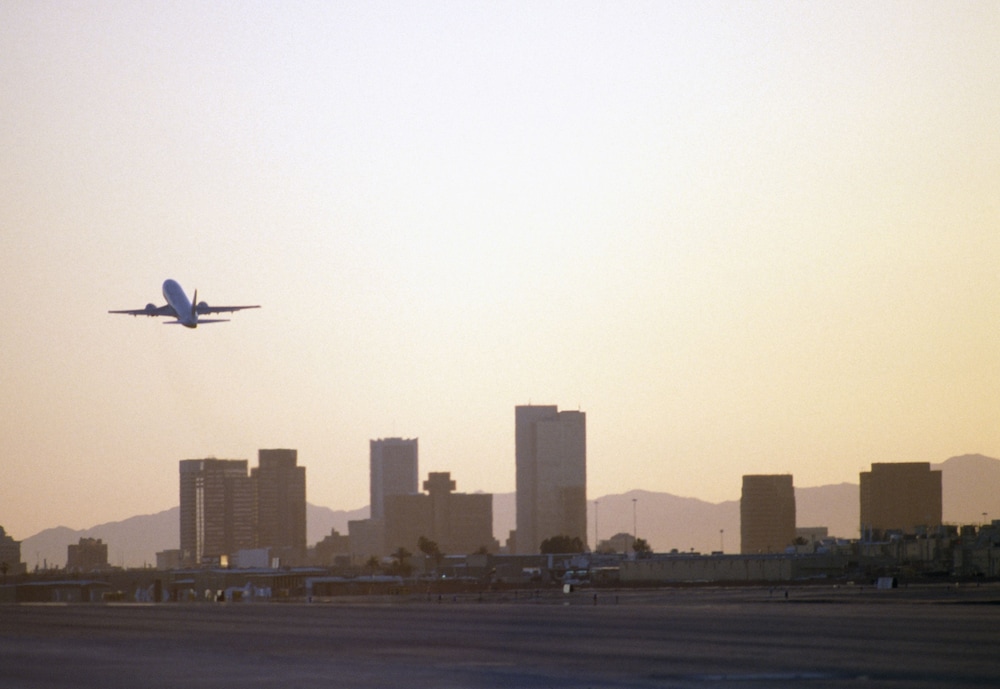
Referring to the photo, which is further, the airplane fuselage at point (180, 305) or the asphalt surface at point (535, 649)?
the airplane fuselage at point (180, 305)

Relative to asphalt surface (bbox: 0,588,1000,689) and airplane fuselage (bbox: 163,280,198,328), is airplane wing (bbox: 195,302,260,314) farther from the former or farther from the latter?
asphalt surface (bbox: 0,588,1000,689)

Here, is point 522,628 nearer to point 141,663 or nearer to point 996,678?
point 141,663

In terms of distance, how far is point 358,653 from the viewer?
5903 centimetres

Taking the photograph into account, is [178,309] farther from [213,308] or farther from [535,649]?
[535,649]

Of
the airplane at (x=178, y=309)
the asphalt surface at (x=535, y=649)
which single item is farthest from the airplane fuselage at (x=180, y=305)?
the asphalt surface at (x=535, y=649)

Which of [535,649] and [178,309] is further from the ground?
[178,309]

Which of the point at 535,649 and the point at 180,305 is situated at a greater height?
the point at 180,305

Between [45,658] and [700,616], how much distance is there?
141 ft

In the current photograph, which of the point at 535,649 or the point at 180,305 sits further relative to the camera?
the point at 180,305

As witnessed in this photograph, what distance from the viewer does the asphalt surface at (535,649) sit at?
1829 inches

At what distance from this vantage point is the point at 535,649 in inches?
2349

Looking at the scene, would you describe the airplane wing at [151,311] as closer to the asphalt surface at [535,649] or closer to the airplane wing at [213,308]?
the airplane wing at [213,308]

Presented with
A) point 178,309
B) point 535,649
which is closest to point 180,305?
point 178,309

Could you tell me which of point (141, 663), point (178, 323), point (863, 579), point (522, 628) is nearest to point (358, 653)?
point (141, 663)
